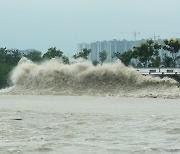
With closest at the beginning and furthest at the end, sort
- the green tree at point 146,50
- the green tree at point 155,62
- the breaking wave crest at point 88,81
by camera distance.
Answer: the breaking wave crest at point 88,81 < the green tree at point 146,50 < the green tree at point 155,62

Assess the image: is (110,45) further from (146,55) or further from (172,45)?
(172,45)

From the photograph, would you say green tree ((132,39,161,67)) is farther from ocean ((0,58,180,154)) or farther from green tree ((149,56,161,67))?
ocean ((0,58,180,154))

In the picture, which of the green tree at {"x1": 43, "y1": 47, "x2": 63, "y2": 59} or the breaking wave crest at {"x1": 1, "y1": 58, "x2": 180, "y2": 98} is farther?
the green tree at {"x1": 43, "y1": 47, "x2": 63, "y2": 59}

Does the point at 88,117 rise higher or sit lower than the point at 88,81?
lower

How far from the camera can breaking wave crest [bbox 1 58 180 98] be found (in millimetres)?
25453

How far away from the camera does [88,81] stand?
26.5 m

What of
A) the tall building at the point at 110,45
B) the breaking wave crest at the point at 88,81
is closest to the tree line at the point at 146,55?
the breaking wave crest at the point at 88,81

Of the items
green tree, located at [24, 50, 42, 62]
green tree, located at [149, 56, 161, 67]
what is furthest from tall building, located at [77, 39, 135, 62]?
green tree, located at [149, 56, 161, 67]

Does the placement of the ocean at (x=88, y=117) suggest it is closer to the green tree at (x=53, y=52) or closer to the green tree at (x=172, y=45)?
the green tree at (x=172, y=45)

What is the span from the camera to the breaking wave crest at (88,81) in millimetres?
25453

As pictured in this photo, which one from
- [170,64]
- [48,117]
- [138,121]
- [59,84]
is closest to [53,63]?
[59,84]

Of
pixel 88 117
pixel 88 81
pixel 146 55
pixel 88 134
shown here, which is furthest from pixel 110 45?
pixel 88 134

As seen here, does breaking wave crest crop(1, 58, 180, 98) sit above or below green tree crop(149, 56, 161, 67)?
below

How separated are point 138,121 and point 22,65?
16084 mm
